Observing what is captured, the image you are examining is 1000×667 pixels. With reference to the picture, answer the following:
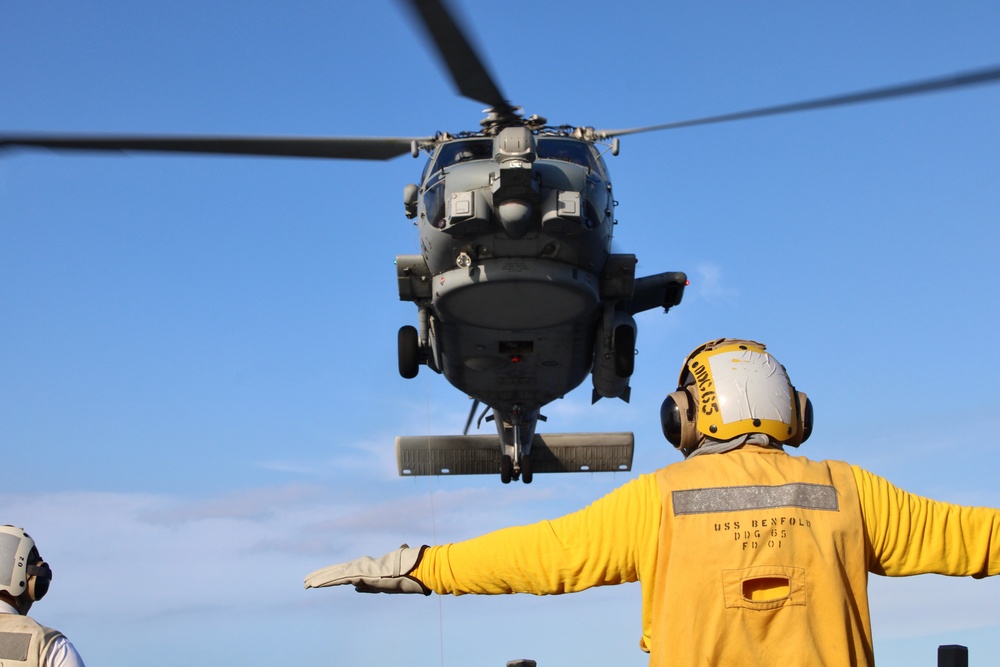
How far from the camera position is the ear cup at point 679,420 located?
3.50 m

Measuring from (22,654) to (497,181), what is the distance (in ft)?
31.4

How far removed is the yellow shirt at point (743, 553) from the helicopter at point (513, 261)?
7967 millimetres

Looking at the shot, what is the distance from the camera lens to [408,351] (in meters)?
16.0

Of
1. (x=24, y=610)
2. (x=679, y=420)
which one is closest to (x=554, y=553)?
(x=679, y=420)

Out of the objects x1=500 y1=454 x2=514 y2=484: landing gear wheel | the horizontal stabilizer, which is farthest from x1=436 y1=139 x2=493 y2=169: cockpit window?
the horizontal stabilizer

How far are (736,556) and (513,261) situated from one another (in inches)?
408

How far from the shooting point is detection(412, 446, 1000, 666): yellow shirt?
10.1ft

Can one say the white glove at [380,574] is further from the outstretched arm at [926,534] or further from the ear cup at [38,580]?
the ear cup at [38,580]

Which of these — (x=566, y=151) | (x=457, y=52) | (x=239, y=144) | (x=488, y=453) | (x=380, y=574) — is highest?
(x=566, y=151)

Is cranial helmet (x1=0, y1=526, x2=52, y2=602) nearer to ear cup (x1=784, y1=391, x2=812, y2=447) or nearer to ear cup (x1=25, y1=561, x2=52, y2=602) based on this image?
ear cup (x1=25, y1=561, x2=52, y2=602)

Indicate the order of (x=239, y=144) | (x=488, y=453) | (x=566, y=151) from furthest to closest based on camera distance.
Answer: (x=488, y=453), (x=566, y=151), (x=239, y=144)

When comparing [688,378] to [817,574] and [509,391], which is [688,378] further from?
[509,391]

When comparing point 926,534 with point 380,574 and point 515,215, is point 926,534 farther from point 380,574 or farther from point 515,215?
point 515,215

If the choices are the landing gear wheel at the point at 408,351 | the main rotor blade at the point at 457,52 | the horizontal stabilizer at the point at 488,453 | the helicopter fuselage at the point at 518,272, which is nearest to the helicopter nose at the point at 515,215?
the helicopter fuselage at the point at 518,272
